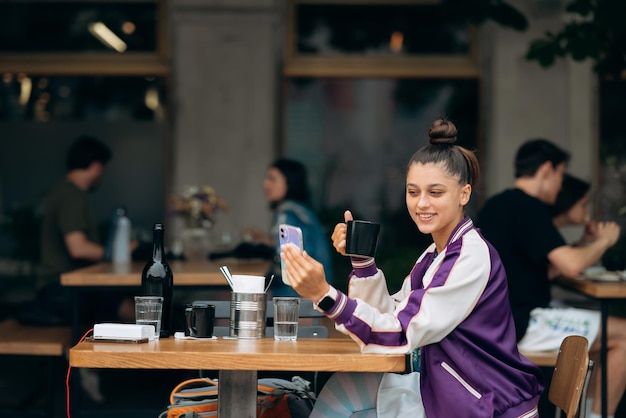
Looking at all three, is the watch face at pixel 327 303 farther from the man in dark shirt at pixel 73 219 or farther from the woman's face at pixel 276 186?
the woman's face at pixel 276 186

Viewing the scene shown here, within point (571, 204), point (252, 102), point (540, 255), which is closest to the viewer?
point (540, 255)

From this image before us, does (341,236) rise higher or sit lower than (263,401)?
higher

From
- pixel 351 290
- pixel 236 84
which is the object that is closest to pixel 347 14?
pixel 236 84

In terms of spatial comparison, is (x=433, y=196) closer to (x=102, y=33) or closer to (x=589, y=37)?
(x=589, y=37)

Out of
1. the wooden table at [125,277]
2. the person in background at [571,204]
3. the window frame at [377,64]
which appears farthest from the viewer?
the window frame at [377,64]

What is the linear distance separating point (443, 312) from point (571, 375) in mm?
550

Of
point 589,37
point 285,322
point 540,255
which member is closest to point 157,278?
point 285,322

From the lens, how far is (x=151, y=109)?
786 centimetres

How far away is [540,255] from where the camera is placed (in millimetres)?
4879

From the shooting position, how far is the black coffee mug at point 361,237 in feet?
10.0

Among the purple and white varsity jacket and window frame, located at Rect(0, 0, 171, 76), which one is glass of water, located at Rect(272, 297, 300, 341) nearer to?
the purple and white varsity jacket

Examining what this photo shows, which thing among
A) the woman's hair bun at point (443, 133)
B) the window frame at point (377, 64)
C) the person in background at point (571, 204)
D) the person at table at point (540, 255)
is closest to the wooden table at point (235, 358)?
the woman's hair bun at point (443, 133)

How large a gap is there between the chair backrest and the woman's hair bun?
0.76 meters

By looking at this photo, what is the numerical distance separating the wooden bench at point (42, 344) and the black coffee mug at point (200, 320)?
Result: 218cm
